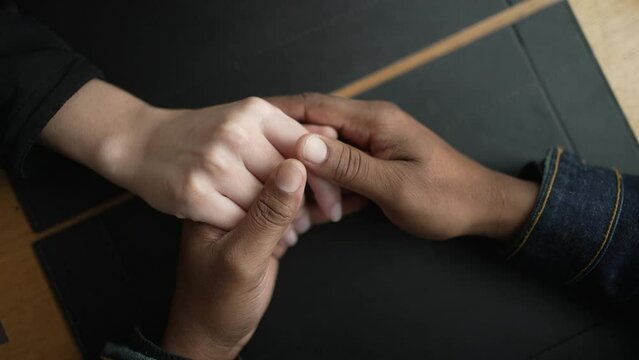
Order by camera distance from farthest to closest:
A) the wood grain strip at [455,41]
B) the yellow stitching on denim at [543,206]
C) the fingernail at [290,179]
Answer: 1. the wood grain strip at [455,41]
2. the yellow stitching on denim at [543,206]
3. the fingernail at [290,179]

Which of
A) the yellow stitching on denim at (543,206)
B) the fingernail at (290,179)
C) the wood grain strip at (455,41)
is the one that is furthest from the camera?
the wood grain strip at (455,41)

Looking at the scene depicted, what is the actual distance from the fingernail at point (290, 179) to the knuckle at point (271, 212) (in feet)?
0.06

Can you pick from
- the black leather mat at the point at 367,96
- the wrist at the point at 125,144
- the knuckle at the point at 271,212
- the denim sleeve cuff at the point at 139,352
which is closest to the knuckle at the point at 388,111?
the black leather mat at the point at 367,96

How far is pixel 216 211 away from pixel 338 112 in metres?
0.22

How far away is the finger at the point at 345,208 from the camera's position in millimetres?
807

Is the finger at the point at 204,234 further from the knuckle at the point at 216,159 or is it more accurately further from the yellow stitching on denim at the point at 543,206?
the yellow stitching on denim at the point at 543,206

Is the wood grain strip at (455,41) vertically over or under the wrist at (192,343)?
over

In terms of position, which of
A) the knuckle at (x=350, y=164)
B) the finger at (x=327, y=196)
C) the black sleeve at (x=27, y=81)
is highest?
the black sleeve at (x=27, y=81)

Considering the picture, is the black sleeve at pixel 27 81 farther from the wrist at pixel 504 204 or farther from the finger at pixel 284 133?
the wrist at pixel 504 204

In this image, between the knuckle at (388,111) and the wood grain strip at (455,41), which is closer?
the knuckle at (388,111)

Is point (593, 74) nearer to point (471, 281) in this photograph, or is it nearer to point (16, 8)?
point (471, 281)

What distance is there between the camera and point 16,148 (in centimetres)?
70

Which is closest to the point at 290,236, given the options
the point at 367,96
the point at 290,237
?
the point at 290,237

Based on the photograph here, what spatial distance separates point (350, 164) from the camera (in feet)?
2.23
